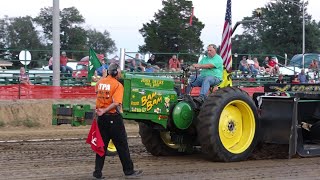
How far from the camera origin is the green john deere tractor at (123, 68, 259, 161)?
8609 mm

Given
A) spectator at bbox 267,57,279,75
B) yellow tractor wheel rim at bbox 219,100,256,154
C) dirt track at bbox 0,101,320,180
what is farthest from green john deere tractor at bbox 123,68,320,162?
spectator at bbox 267,57,279,75

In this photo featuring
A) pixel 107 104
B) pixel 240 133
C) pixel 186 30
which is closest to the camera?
pixel 107 104

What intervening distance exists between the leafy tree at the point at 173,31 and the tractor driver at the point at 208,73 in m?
40.0

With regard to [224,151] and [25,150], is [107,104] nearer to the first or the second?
[224,151]

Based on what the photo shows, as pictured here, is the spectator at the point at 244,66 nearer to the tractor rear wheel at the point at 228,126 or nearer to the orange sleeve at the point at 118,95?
the tractor rear wheel at the point at 228,126

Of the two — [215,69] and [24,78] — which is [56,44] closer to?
[24,78]

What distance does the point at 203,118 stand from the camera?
8.86m

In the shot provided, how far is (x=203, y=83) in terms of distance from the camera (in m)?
9.60

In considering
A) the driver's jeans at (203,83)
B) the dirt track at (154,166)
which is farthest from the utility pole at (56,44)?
the driver's jeans at (203,83)

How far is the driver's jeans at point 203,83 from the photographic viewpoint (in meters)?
9.54

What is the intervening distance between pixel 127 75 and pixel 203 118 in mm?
A: 1351

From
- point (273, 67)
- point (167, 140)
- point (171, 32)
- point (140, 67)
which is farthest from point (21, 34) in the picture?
point (167, 140)

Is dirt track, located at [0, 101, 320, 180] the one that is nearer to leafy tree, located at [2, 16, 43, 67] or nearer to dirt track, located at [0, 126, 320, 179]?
dirt track, located at [0, 126, 320, 179]

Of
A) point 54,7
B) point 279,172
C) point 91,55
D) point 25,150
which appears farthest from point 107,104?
point 54,7
